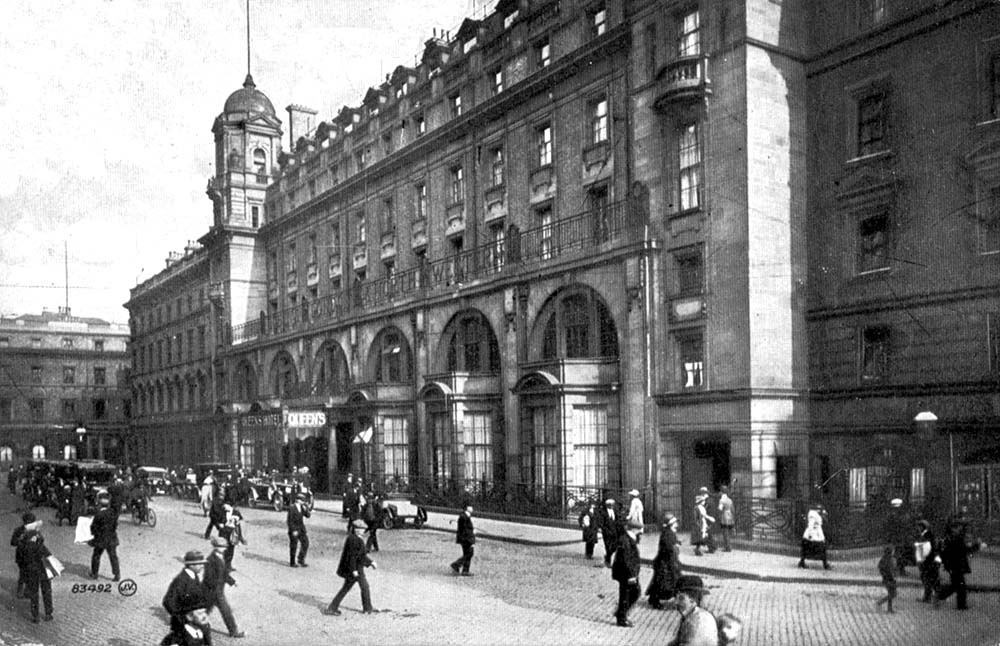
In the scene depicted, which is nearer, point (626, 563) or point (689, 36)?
point (626, 563)

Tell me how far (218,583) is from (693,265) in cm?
1797

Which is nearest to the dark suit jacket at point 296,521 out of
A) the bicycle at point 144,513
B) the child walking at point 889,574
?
the bicycle at point 144,513

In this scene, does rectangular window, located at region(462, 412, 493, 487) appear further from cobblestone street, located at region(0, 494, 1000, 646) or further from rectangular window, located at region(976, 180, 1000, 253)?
rectangular window, located at region(976, 180, 1000, 253)

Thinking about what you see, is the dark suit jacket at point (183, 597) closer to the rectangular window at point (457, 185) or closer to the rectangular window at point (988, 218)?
the rectangular window at point (988, 218)

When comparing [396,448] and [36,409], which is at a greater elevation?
[36,409]

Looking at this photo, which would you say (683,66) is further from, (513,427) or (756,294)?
(513,427)

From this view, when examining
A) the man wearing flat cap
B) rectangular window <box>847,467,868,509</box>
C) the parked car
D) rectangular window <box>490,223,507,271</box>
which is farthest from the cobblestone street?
rectangular window <box>490,223,507,271</box>

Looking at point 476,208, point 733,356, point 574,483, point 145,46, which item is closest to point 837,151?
point 733,356

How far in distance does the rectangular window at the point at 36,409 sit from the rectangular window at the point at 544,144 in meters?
20.1

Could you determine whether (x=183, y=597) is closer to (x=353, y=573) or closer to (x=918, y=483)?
(x=353, y=573)

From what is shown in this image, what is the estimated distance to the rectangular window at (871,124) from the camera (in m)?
23.0

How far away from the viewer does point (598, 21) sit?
30156 mm

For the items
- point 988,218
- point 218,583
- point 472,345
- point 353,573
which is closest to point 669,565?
point 353,573

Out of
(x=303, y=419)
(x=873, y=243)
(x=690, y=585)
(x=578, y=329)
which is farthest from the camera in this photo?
(x=303, y=419)
